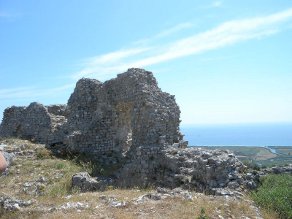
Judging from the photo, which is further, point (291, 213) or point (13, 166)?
point (13, 166)

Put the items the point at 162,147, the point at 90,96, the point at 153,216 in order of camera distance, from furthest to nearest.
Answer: the point at 90,96 → the point at 162,147 → the point at 153,216

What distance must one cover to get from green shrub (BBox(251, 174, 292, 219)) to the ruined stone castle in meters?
1.02

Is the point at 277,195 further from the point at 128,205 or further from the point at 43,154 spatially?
the point at 43,154

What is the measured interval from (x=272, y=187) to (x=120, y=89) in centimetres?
1072

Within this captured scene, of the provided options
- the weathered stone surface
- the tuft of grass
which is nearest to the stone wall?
the tuft of grass

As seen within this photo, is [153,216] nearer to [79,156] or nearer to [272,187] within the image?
[272,187]

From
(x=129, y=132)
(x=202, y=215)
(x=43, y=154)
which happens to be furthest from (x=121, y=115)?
(x=202, y=215)

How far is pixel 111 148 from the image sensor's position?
22203 mm

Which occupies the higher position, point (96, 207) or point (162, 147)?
point (162, 147)

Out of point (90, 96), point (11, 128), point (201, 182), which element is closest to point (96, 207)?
point (201, 182)

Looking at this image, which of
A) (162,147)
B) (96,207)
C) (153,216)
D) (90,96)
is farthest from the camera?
(90,96)

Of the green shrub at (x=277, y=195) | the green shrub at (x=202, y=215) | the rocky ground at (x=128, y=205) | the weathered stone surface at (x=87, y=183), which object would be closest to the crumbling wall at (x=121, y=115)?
the weathered stone surface at (x=87, y=183)

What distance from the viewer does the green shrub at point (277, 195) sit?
11203 mm

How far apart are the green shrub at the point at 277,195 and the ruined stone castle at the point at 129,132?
1.02 metres
